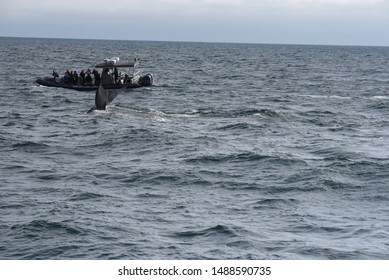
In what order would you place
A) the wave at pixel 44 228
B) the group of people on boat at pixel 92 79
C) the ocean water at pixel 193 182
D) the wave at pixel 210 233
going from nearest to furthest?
the ocean water at pixel 193 182 < the wave at pixel 210 233 < the wave at pixel 44 228 < the group of people on boat at pixel 92 79

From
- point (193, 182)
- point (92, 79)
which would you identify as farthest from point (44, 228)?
point (92, 79)

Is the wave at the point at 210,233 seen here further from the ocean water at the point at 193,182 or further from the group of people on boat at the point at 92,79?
the group of people on boat at the point at 92,79

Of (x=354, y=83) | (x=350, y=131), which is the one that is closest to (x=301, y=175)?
(x=350, y=131)

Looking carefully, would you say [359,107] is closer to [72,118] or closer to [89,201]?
[72,118]

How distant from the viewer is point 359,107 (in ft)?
173

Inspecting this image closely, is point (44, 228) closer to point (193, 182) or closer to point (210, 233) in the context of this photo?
point (210, 233)

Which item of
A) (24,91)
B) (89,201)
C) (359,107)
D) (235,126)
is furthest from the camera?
(24,91)

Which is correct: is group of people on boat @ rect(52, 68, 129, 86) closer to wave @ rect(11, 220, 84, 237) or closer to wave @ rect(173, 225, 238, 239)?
wave @ rect(11, 220, 84, 237)

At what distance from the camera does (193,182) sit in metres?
26.8

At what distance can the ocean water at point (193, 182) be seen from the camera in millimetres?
19531

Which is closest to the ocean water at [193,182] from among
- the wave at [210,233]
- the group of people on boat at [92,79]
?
the wave at [210,233]

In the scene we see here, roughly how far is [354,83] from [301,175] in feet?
175

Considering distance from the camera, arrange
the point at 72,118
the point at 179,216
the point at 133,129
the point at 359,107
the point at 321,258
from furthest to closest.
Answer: the point at 359,107 → the point at 72,118 → the point at 133,129 → the point at 179,216 → the point at 321,258

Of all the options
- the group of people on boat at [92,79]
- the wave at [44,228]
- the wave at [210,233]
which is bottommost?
the wave at [44,228]
